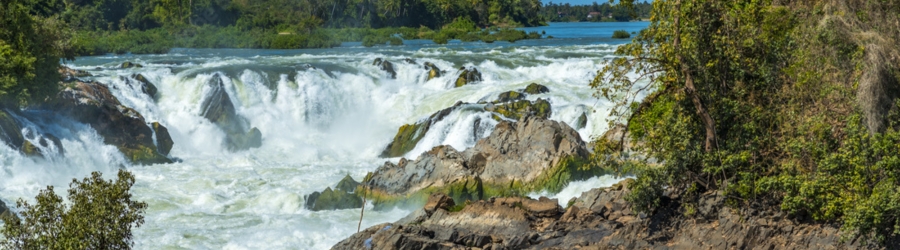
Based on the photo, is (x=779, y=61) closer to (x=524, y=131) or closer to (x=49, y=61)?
(x=524, y=131)

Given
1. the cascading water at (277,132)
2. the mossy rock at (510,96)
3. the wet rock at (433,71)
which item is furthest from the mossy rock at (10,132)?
the wet rock at (433,71)

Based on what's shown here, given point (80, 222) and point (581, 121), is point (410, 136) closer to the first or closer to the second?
point (581, 121)

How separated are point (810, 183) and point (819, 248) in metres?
0.93

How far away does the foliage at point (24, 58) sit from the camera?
27391 millimetres

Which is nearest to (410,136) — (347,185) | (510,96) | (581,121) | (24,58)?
(510,96)

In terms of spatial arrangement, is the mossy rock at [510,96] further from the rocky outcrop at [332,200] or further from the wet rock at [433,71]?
the rocky outcrop at [332,200]

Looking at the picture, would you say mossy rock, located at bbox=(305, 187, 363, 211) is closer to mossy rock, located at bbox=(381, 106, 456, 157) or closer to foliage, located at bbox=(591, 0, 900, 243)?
mossy rock, located at bbox=(381, 106, 456, 157)

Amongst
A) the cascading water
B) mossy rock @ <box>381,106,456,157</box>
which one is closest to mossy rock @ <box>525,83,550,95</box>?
the cascading water

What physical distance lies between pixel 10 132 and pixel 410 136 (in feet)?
37.7

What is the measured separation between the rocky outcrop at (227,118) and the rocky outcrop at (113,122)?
2.81 m

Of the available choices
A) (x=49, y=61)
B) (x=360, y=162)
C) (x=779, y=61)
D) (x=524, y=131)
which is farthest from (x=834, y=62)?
(x=49, y=61)

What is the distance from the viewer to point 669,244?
48.8 ft

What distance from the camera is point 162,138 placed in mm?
31875

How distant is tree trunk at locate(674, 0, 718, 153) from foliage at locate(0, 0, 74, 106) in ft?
64.5
